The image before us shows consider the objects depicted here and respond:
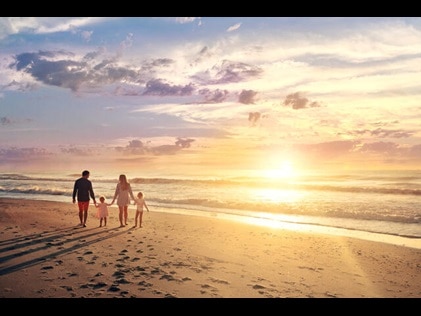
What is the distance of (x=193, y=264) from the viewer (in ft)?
30.4

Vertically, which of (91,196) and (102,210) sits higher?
(91,196)

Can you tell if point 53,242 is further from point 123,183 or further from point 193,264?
point 193,264

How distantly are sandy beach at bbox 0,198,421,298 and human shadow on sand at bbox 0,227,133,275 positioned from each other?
0.09 ft

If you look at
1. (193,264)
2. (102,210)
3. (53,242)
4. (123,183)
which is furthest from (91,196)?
(193,264)

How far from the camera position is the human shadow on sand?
28.9 ft

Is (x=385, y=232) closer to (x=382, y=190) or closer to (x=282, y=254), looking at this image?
(x=282, y=254)

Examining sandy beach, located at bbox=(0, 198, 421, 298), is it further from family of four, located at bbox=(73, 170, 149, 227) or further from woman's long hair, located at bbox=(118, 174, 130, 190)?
woman's long hair, located at bbox=(118, 174, 130, 190)

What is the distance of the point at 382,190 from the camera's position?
42938mm

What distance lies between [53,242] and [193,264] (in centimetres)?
471

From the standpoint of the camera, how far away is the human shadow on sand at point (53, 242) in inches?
347

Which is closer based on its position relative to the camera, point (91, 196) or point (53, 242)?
point (53, 242)
